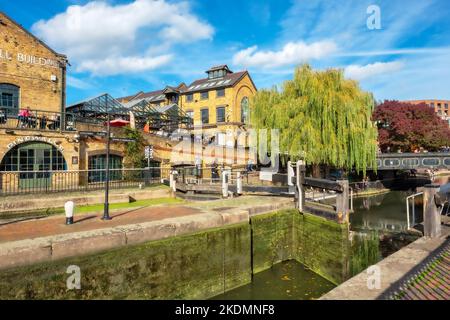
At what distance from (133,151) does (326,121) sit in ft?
43.2

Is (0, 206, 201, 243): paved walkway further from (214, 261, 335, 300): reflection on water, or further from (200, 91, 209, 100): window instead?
(200, 91, 209, 100): window

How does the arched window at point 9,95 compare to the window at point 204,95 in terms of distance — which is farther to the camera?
the window at point 204,95

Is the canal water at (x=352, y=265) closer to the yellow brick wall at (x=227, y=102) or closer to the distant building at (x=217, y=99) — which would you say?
the distant building at (x=217, y=99)

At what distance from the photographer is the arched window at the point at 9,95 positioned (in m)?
16.9

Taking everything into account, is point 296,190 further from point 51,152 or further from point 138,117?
point 138,117

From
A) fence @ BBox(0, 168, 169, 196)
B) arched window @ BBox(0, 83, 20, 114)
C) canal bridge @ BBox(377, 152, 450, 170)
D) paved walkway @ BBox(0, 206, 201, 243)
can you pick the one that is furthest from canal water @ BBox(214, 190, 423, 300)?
arched window @ BBox(0, 83, 20, 114)

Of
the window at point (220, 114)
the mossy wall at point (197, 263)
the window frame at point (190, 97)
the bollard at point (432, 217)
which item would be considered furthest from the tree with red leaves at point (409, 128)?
the bollard at point (432, 217)

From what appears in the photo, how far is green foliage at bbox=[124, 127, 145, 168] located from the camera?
18.3 m

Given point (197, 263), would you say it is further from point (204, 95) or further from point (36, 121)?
point (204, 95)

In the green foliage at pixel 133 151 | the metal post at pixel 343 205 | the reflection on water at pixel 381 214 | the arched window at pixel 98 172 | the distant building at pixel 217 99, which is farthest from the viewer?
→ the distant building at pixel 217 99

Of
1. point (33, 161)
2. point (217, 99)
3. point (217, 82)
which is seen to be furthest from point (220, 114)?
point (33, 161)

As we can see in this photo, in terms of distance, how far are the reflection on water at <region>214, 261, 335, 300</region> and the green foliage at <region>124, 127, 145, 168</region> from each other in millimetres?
12769

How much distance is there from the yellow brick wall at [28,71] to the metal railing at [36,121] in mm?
1278

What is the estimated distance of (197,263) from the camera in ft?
21.3
